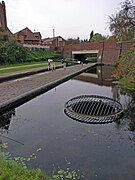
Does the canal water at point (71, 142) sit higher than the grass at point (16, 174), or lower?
lower

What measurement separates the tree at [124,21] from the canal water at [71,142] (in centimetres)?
879

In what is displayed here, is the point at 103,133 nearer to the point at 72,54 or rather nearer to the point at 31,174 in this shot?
the point at 31,174

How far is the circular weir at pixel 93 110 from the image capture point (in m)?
8.64

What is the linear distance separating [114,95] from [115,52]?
976 inches

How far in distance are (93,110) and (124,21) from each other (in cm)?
994

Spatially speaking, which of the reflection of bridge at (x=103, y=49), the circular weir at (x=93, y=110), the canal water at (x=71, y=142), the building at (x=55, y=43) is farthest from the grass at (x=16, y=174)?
the building at (x=55, y=43)

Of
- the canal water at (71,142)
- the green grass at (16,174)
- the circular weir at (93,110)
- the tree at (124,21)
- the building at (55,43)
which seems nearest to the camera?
the green grass at (16,174)

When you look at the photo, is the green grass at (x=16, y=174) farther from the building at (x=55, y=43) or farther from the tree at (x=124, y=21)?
the building at (x=55, y=43)

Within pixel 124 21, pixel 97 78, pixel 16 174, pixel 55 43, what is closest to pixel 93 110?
pixel 16 174

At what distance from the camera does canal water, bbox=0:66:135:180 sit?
5.17 metres

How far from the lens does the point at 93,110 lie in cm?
967

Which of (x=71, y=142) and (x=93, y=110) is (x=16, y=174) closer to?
(x=71, y=142)

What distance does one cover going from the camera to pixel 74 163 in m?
5.34

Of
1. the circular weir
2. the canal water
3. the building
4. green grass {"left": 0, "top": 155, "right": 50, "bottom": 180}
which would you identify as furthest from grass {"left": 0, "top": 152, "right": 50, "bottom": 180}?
the building
